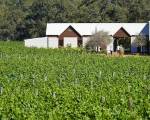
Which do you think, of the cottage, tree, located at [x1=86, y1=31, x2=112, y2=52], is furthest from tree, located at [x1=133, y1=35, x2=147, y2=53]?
tree, located at [x1=86, y1=31, x2=112, y2=52]

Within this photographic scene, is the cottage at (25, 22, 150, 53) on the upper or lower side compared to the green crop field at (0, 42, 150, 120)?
upper

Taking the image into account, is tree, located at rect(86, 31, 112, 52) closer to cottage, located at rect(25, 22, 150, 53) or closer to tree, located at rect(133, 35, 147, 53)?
cottage, located at rect(25, 22, 150, 53)

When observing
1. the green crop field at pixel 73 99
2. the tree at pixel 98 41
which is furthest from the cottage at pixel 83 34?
the green crop field at pixel 73 99

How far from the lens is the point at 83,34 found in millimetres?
64875

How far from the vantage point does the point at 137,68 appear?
91.7ft

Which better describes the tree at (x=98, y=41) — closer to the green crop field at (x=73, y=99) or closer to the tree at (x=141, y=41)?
the tree at (x=141, y=41)

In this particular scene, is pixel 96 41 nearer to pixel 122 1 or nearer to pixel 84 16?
pixel 84 16

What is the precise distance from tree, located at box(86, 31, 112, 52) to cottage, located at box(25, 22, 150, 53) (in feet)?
10.8

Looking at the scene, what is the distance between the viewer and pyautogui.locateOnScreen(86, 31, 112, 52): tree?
59.5 m

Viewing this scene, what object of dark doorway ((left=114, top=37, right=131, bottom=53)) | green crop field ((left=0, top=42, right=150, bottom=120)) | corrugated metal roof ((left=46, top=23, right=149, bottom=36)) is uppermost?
corrugated metal roof ((left=46, top=23, right=149, bottom=36))

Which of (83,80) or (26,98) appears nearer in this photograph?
(26,98)

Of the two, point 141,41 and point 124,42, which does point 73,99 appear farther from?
point 124,42

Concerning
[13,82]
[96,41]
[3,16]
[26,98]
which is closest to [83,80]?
[13,82]

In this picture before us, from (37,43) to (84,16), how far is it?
2428 cm
